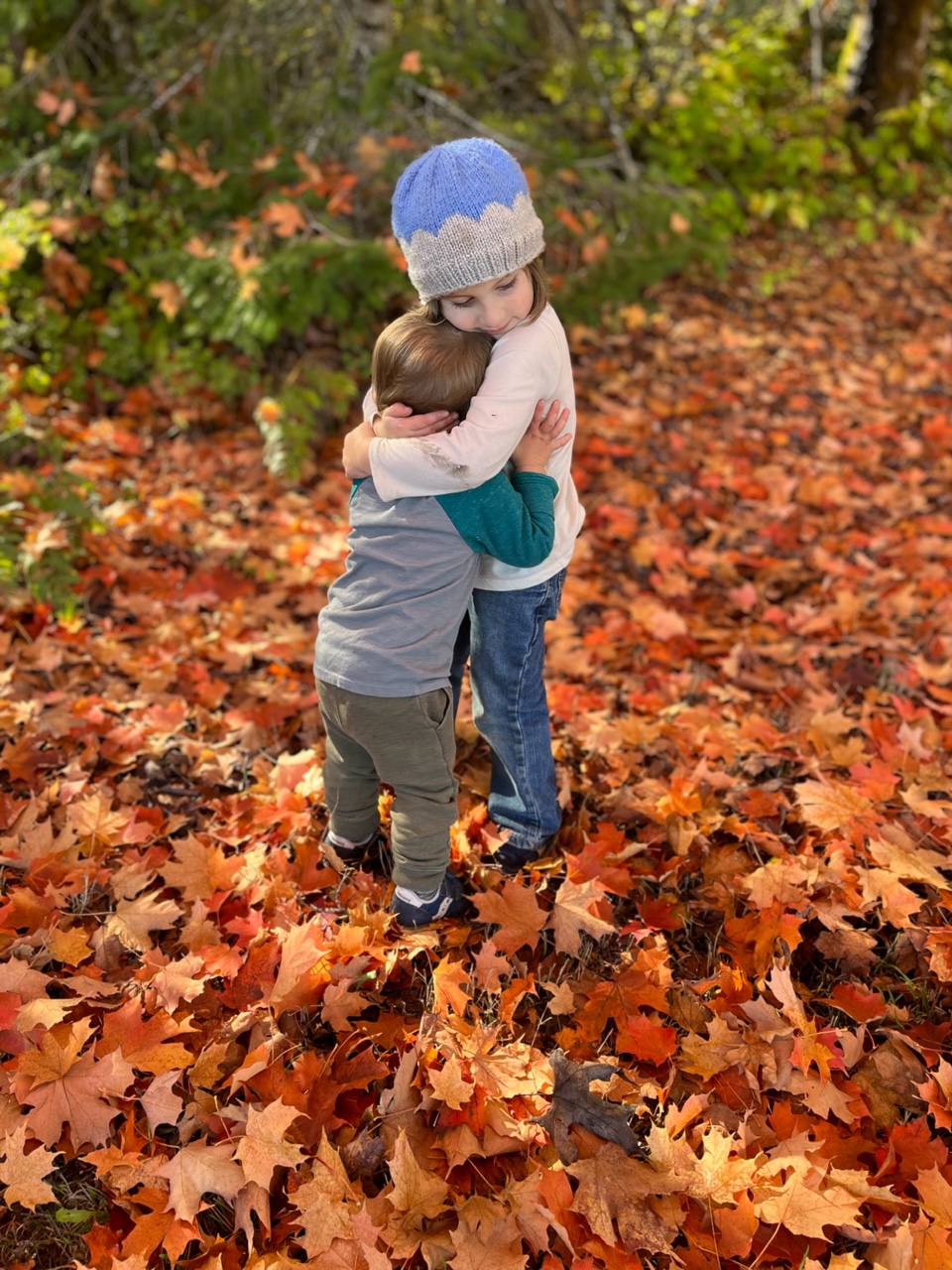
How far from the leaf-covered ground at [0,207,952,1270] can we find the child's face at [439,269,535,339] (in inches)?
63.8

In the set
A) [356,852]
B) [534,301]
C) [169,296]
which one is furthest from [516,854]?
[169,296]

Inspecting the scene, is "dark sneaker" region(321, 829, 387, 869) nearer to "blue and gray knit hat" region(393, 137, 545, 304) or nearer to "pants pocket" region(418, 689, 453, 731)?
Result: "pants pocket" region(418, 689, 453, 731)

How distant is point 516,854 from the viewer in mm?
3010

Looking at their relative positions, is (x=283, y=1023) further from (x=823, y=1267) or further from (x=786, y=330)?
(x=786, y=330)

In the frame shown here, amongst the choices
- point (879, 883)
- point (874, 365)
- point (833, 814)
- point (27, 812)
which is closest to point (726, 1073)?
point (879, 883)

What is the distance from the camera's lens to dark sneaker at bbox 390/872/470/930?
2756 mm

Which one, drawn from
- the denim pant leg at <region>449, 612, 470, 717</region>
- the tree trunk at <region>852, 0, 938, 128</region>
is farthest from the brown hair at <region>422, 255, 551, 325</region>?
the tree trunk at <region>852, 0, 938, 128</region>

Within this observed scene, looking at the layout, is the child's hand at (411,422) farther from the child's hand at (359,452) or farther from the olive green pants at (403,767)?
the olive green pants at (403,767)

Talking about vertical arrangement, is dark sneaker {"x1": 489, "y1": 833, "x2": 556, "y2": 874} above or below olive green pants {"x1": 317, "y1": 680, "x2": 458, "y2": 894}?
below

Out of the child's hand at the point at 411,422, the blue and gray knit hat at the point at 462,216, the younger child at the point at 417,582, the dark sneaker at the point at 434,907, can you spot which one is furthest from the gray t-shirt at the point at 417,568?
the dark sneaker at the point at 434,907

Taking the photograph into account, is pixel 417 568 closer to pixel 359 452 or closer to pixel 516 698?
pixel 359 452

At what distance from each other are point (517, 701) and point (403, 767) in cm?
43

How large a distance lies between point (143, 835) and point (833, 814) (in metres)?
2.27

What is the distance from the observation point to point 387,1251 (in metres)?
1.99
